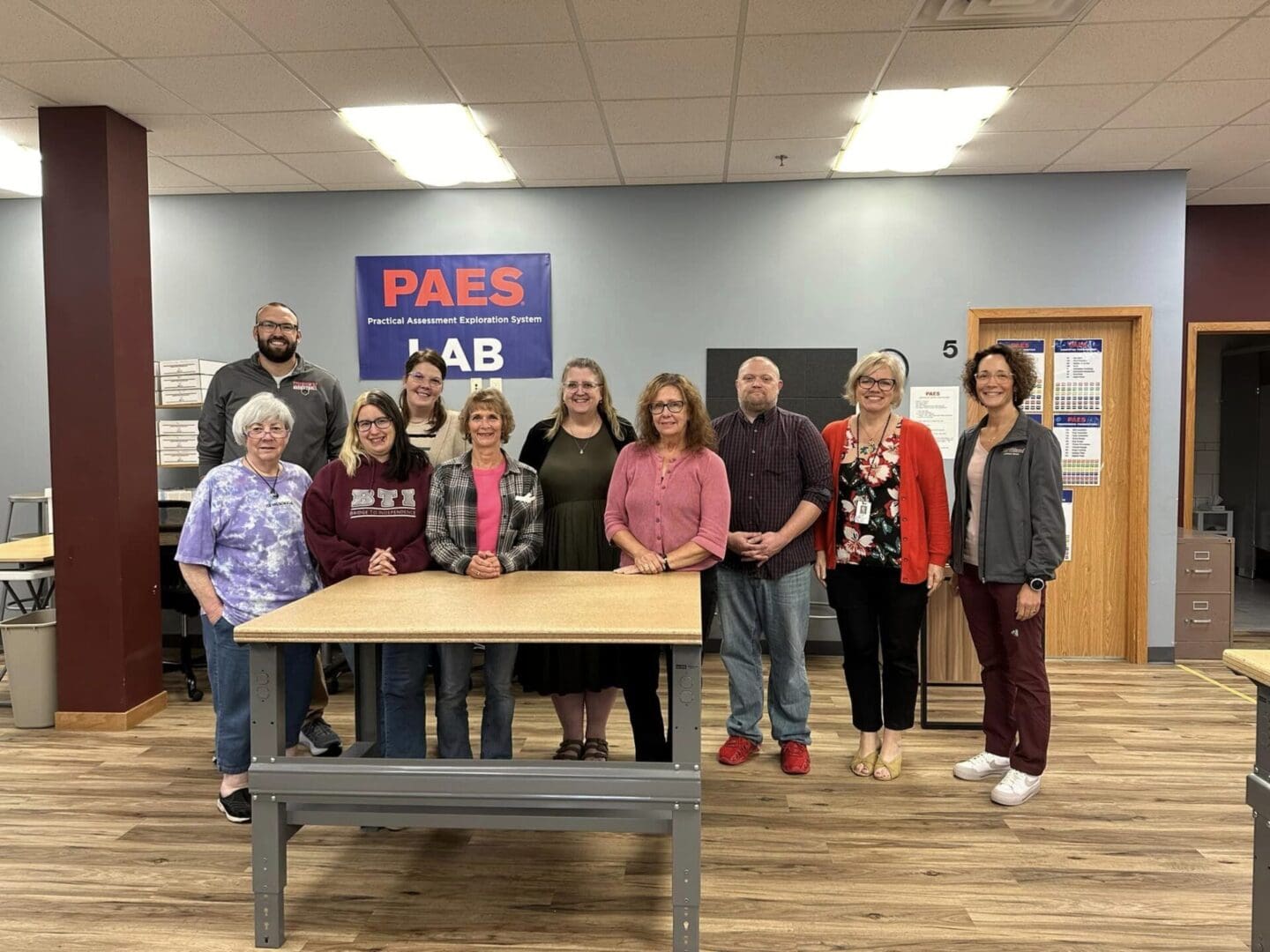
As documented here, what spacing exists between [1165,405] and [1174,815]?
2810 millimetres

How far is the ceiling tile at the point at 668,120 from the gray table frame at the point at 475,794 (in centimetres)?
270

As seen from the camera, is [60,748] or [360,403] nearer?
[360,403]

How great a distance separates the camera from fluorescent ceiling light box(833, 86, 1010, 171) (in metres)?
3.73

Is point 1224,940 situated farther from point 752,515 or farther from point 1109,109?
point 1109,109

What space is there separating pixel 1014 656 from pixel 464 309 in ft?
11.8

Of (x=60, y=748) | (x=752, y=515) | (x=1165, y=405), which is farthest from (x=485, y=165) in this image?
(x=1165, y=405)

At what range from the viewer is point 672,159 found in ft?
14.8

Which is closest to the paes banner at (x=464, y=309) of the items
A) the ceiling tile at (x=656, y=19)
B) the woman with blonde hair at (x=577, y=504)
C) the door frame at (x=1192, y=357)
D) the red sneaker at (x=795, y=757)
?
the ceiling tile at (x=656, y=19)

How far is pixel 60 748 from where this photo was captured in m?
3.57

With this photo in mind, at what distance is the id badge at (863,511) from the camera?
3018mm

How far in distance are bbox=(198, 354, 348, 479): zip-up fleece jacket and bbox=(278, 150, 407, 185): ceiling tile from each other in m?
1.35

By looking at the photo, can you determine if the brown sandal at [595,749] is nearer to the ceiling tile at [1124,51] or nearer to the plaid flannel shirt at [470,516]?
the plaid flannel shirt at [470,516]

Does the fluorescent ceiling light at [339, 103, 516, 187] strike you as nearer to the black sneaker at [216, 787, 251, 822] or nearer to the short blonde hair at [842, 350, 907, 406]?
the short blonde hair at [842, 350, 907, 406]

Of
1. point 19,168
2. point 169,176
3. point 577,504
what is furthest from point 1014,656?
point 19,168
